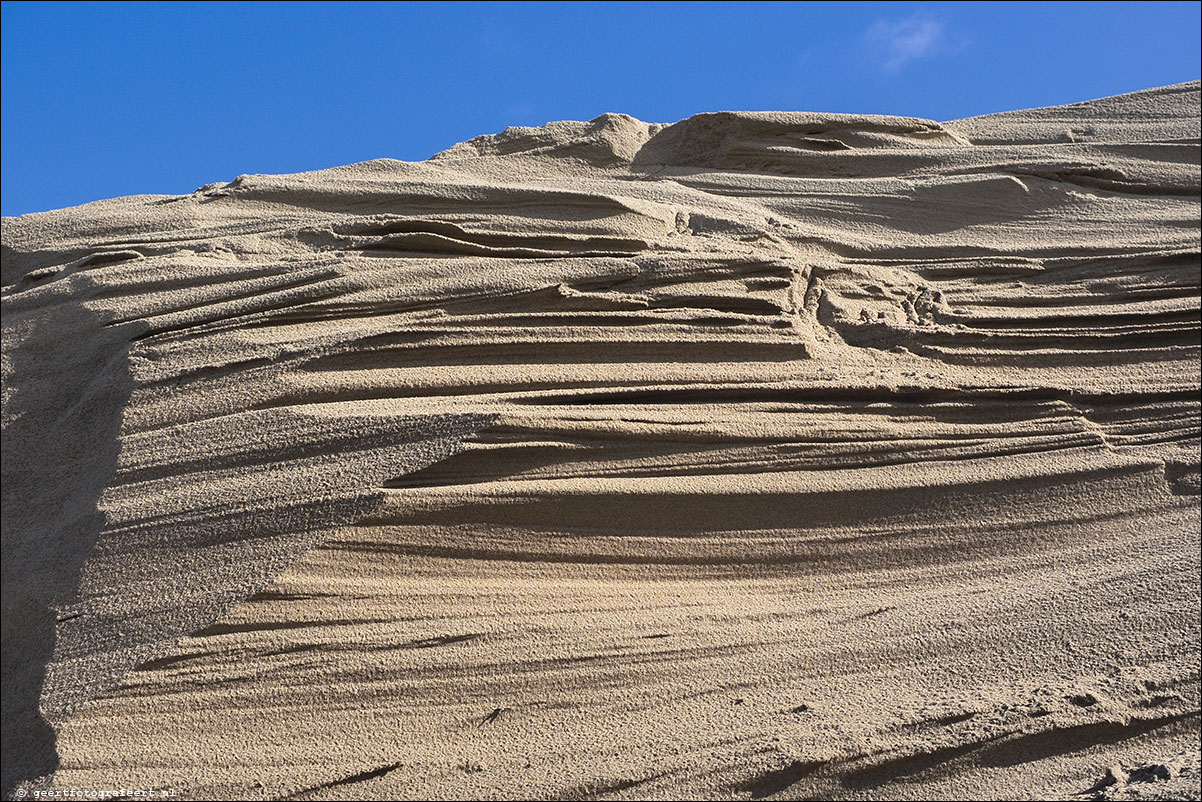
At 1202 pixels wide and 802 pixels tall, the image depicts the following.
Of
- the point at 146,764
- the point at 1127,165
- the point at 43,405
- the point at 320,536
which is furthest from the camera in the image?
the point at 1127,165

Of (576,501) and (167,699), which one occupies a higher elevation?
(576,501)

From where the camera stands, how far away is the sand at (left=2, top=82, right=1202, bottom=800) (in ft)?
11.8

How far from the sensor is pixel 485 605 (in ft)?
12.5

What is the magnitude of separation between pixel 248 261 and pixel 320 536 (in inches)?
68.7

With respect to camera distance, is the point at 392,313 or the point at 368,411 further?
the point at 392,313

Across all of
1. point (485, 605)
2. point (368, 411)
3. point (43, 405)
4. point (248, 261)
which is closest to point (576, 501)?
point (485, 605)

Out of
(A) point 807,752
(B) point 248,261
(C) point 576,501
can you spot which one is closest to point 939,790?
(A) point 807,752

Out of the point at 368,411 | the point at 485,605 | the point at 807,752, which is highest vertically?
the point at 368,411

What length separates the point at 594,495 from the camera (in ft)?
13.2

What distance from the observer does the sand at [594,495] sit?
3.61 meters

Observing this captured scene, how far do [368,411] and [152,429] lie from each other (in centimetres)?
89

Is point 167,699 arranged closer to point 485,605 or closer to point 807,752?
point 485,605

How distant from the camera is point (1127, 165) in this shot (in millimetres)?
5801

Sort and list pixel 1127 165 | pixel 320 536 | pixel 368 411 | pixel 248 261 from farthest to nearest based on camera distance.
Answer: pixel 1127 165, pixel 248 261, pixel 368 411, pixel 320 536
